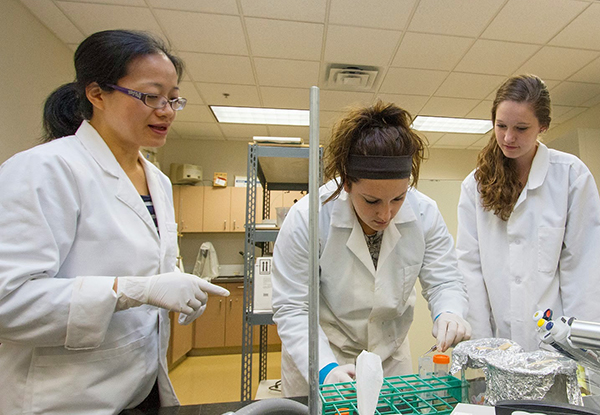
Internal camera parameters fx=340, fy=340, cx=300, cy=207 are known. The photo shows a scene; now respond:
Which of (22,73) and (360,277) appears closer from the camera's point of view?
(360,277)

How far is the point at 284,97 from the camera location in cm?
311

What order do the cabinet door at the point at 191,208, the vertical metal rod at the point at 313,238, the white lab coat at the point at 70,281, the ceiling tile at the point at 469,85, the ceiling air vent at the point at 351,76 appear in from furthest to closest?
the cabinet door at the point at 191,208, the ceiling tile at the point at 469,85, the ceiling air vent at the point at 351,76, the white lab coat at the point at 70,281, the vertical metal rod at the point at 313,238

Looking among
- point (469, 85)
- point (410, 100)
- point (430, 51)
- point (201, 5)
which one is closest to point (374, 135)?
point (201, 5)

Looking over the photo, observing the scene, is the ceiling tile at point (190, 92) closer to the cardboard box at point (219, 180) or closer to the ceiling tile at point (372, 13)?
the cardboard box at point (219, 180)

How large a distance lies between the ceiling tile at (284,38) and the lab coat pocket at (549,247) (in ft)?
5.57

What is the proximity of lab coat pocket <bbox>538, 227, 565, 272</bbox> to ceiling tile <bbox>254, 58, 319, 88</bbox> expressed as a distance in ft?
6.35

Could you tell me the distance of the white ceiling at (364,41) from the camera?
196 cm

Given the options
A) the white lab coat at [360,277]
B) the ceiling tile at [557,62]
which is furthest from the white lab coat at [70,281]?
the ceiling tile at [557,62]

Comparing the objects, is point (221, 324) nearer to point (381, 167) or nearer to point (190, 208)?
point (190, 208)

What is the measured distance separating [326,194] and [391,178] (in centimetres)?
24

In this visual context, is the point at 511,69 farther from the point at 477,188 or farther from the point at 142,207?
the point at 142,207

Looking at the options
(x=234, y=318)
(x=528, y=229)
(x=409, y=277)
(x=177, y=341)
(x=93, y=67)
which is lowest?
(x=177, y=341)

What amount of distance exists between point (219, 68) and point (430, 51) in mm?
1545

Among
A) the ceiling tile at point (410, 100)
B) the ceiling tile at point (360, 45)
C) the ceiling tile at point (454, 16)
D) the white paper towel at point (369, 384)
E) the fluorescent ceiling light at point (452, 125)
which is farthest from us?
the fluorescent ceiling light at point (452, 125)
